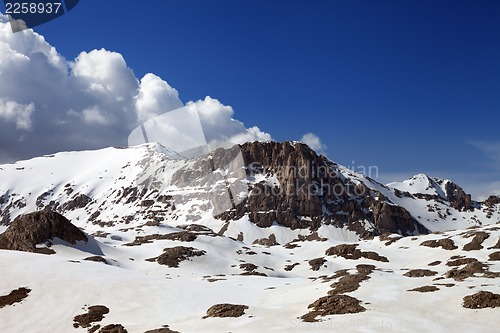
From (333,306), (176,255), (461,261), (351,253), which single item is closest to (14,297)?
(333,306)

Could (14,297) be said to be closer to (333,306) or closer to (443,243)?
(333,306)

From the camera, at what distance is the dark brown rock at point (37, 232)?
97.7 meters

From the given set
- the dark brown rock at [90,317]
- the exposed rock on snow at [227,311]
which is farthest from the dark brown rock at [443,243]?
the dark brown rock at [90,317]

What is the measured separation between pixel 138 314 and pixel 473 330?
1242 inches

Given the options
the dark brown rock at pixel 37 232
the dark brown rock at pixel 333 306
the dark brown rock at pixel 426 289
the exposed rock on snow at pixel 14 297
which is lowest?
the exposed rock on snow at pixel 14 297

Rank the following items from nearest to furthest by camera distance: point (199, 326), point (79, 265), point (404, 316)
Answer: point (404, 316), point (199, 326), point (79, 265)

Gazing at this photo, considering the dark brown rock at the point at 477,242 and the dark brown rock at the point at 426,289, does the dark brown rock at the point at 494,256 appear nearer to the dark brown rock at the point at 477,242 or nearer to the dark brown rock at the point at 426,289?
the dark brown rock at the point at 477,242

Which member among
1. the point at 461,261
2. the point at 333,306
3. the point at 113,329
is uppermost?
the point at 461,261

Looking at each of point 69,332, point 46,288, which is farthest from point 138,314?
point 46,288

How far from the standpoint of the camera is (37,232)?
99.1 metres

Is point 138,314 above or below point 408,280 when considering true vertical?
below

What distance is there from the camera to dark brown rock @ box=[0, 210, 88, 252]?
9769 centimetres

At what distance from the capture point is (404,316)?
103 ft

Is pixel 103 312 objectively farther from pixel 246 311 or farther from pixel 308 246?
pixel 308 246
